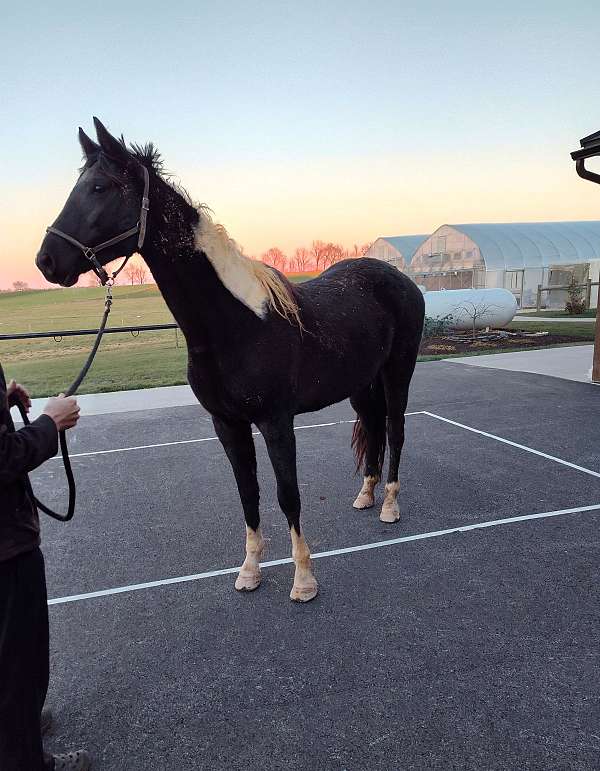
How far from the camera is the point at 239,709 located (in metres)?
1.84

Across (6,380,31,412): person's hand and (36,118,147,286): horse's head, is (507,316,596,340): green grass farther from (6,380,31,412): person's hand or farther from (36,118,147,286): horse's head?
(6,380,31,412): person's hand

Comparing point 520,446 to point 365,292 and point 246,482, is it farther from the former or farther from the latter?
point 246,482

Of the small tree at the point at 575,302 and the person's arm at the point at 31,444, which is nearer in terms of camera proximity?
the person's arm at the point at 31,444

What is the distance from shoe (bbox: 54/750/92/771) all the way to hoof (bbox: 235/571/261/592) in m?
1.07

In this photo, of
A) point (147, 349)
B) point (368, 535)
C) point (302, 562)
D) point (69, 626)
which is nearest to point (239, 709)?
point (302, 562)

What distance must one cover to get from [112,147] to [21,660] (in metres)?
1.71

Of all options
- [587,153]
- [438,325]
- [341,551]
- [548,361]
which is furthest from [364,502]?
[438,325]

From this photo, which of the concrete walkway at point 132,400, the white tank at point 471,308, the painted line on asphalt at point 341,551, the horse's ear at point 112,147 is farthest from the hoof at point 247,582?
the white tank at point 471,308

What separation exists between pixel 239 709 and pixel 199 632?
519 millimetres

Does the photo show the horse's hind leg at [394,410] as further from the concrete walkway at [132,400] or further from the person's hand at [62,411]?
the concrete walkway at [132,400]

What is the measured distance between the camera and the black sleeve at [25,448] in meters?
1.23

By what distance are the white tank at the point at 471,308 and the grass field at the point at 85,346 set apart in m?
6.98

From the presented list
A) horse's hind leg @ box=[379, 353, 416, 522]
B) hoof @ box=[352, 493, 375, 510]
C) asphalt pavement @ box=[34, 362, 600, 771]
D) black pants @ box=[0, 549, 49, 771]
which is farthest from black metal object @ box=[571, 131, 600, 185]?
black pants @ box=[0, 549, 49, 771]

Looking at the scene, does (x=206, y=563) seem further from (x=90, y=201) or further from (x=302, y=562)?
(x=90, y=201)
